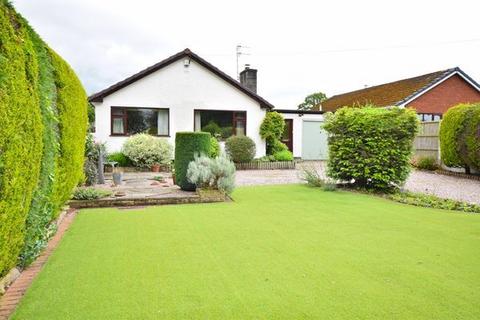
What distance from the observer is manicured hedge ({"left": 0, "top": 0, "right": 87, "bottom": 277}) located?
3.11 m

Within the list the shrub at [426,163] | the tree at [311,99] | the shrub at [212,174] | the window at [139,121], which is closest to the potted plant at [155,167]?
the window at [139,121]

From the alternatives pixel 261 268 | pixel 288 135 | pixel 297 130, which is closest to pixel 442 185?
pixel 261 268

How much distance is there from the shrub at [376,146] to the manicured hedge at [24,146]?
756cm

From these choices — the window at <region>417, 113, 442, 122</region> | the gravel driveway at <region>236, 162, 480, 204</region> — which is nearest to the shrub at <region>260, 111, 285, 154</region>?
the gravel driveway at <region>236, 162, 480, 204</region>

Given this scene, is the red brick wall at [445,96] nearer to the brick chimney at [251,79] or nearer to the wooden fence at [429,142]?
Answer: the wooden fence at [429,142]

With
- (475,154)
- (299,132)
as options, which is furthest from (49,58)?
(299,132)

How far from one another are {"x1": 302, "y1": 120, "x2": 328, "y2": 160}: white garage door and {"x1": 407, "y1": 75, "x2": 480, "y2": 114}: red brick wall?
5755 mm

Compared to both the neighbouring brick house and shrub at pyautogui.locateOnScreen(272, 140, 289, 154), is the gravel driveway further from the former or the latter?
the neighbouring brick house

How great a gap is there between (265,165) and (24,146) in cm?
1526

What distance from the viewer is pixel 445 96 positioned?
24.3 m

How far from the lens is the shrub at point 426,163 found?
667 inches

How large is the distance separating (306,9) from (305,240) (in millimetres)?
11428

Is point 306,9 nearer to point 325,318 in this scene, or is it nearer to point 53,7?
point 53,7

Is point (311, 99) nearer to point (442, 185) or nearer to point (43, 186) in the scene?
point (442, 185)
